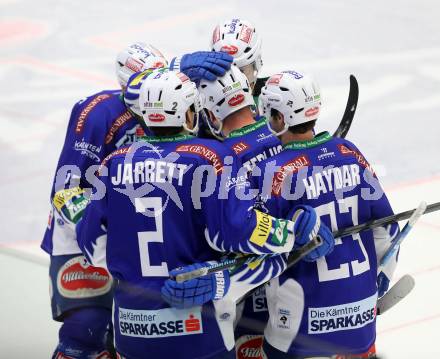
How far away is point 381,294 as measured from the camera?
447 centimetres

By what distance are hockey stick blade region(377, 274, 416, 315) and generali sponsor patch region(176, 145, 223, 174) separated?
4.35 ft

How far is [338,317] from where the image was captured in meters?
3.99

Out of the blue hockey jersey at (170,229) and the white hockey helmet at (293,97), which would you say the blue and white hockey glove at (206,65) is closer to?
the white hockey helmet at (293,97)

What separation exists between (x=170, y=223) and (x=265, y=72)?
18.2 feet

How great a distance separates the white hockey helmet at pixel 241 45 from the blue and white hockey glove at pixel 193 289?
59.5 inches

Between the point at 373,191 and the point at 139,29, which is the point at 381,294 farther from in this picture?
the point at 139,29

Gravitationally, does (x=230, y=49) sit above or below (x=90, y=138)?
above

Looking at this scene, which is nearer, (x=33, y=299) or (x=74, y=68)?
(x=33, y=299)

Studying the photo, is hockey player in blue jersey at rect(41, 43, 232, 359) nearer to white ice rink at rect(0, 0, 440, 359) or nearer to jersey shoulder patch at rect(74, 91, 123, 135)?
jersey shoulder patch at rect(74, 91, 123, 135)

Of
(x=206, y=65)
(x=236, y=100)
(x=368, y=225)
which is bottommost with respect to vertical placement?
(x=368, y=225)

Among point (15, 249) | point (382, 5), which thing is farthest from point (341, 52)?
point (15, 249)

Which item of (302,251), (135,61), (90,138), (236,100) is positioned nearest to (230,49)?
(135,61)

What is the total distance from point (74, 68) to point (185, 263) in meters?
5.96

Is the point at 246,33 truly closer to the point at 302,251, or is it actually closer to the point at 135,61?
the point at 135,61
